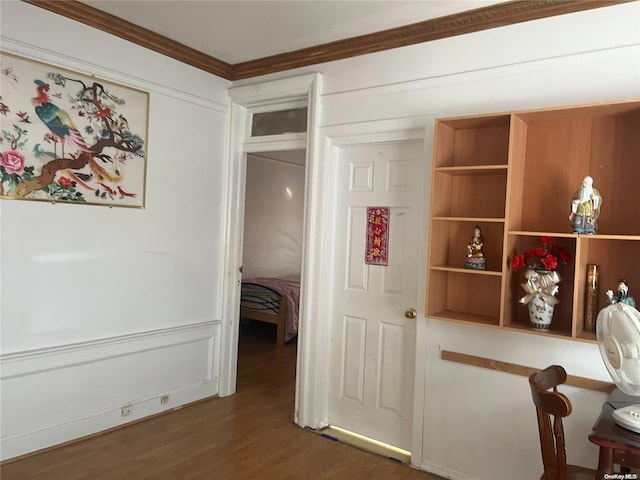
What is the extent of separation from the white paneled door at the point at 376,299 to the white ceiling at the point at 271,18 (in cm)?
77

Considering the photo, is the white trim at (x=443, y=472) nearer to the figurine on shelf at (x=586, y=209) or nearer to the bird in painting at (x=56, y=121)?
the figurine on shelf at (x=586, y=209)

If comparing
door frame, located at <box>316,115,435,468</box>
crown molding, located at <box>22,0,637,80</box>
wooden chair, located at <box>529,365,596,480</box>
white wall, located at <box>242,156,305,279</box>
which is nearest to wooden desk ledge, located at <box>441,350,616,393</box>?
door frame, located at <box>316,115,435,468</box>

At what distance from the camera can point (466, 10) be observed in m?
2.66

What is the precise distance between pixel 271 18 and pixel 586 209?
2139mm

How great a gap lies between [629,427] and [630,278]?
Answer: 96 cm

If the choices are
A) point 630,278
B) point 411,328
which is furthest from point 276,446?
point 630,278

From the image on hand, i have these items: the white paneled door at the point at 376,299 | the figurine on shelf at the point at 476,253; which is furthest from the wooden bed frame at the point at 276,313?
the figurine on shelf at the point at 476,253

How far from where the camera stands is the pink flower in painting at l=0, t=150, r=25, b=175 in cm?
265

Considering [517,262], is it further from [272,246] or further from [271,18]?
[272,246]

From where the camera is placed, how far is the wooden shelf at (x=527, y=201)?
7.57 feet

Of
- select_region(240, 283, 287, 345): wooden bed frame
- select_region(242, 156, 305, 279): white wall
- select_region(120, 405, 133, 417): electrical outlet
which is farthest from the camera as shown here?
select_region(242, 156, 305, 279): white wall

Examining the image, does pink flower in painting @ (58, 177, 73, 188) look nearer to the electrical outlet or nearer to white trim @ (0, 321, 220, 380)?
white trim @ (0, 321, 220, 380)

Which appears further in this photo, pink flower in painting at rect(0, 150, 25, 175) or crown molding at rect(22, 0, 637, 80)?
pink flower in painting at rect(0, 150, 25, 175)

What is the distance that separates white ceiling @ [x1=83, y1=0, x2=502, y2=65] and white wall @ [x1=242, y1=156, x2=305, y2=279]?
3293 mm
